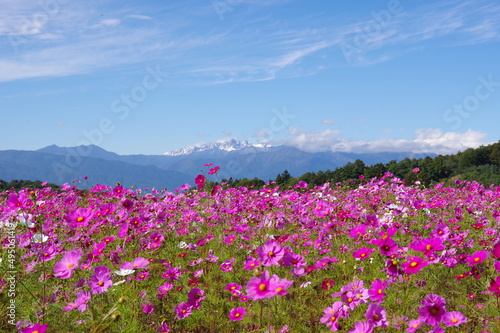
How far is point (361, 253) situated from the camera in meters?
2.49

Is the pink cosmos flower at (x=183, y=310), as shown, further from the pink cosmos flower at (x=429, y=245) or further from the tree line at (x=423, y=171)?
the tree line at (x=423, y=171)

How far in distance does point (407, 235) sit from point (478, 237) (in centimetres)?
92

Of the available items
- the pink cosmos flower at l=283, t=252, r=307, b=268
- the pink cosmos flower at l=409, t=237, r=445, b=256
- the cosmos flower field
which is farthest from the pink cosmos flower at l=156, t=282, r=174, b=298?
the pink cosmos flower at l=409, t=237, r=445, b=256

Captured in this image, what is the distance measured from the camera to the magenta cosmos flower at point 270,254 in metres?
2.13

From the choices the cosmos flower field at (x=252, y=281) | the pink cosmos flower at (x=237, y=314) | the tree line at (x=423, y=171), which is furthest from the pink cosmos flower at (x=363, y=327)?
the tree line at (x=423, y=171)

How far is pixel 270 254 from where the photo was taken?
2168 mm

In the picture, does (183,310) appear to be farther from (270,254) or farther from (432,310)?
→ (432,310)

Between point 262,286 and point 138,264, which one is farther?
point 138,264

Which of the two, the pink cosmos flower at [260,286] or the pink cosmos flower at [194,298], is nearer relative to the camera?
the pink cosmos flower at [260,286]

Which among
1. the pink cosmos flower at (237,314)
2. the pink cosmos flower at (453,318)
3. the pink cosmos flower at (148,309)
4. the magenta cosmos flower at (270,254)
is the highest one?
the magenta cosmos flower at (270,254)

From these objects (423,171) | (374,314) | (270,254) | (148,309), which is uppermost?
(270,254)

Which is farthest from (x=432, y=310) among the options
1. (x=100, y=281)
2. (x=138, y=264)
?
(x=100, y=281)

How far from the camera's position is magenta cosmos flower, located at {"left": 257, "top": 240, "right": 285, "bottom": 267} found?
6.98ft

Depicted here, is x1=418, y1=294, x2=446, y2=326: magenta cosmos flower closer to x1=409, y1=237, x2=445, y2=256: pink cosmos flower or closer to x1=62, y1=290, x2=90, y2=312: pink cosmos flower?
x1=409, y1=237, x2=445, y2=256: pink cosmos flower
